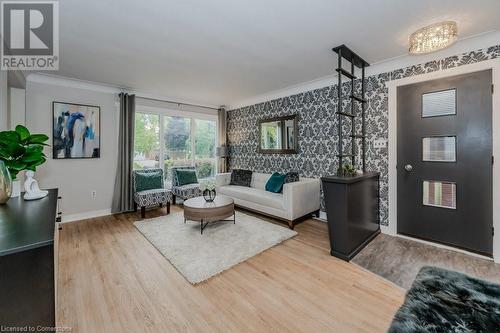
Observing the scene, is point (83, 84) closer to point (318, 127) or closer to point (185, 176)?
point (185, 176)

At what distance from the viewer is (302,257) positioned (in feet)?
8.39

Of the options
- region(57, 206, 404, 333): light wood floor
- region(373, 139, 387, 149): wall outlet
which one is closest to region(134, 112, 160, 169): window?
region(57, 206, 404, 333): light wood floor

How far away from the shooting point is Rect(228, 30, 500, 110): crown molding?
2412mm

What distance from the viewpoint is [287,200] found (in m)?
3.44

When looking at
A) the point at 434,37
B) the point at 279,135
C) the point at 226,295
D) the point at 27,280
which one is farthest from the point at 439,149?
the point at 27,280

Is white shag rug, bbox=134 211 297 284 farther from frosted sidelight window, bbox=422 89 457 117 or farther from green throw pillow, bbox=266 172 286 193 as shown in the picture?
frosted sidelight window, bbox=422 89 457 117

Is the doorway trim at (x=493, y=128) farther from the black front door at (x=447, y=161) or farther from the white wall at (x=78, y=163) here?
the white wall at (x=78, y=163)

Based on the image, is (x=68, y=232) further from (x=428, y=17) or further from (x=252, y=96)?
(x=428, y=17)

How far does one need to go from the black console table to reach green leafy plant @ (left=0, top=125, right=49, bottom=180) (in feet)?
9.03

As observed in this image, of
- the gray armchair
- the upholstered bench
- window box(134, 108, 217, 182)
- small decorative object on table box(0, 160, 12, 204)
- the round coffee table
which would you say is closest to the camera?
small decorative object on table box(0, 160, 12, 204)

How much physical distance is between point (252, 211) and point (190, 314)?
2.63 metres

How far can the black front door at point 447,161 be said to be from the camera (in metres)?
2.47

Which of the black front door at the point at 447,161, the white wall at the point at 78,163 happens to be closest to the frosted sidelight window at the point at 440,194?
the black front door at the point at 447,161

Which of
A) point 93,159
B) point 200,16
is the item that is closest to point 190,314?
point 200,16
